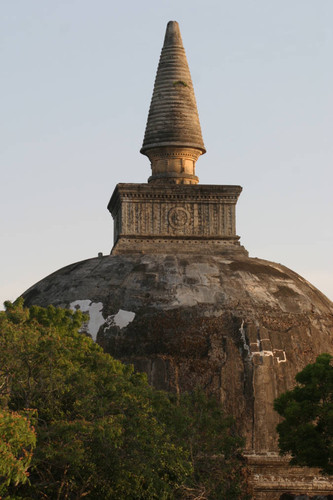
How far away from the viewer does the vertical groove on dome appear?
147ft

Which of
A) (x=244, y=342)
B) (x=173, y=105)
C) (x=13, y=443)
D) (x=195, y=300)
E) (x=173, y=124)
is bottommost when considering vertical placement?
(x=13, y=443)

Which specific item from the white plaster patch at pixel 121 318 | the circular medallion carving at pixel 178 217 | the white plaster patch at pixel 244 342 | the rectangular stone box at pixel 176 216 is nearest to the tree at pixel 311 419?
the white plaster patch at pixel 244 342

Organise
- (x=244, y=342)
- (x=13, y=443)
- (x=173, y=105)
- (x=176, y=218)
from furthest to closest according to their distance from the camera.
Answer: (x=173, y=105) < (x=176, y=218) < (x=244, y=342) < (x=13, y=443)

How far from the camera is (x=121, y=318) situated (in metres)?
37.2

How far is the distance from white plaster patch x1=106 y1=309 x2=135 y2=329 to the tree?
6941 mm

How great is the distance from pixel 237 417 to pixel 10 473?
14.6 m

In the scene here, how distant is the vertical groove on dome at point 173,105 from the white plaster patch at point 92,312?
938cm

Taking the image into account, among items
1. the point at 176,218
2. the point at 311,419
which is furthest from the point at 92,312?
the point at 311,419

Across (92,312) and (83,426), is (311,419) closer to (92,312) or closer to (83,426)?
(83,426)

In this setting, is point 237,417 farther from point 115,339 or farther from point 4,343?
point 4,343

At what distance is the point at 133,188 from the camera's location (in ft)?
141

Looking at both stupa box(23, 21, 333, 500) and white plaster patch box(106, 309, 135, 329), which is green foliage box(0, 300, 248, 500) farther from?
white plaster patch box(106, 309, 135, 329)

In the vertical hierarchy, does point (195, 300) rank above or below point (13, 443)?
above

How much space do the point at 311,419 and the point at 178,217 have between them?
13.7m
